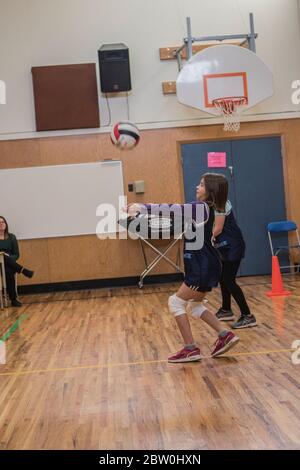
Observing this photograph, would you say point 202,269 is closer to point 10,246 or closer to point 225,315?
point 225,315

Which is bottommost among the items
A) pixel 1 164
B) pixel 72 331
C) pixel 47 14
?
pixel 72 331

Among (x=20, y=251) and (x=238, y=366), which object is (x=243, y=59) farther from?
(x=238, y=366)

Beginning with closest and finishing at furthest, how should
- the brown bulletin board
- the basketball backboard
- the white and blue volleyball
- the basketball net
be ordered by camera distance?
the white and blue volleyball → the basketball backboard → the basketball net → the brown bulletin board

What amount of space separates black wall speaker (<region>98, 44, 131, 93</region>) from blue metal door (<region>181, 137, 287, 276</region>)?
150 cm

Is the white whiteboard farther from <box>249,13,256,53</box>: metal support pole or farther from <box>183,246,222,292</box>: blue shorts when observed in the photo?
<box>183,246,222,292</box>: blue shorts

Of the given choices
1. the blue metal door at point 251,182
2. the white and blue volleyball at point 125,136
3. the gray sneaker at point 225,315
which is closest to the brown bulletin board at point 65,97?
the blue metal door at point 251,182

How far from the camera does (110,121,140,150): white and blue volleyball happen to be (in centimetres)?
804

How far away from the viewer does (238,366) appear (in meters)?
4.64

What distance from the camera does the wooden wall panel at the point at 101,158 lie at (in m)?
10.6

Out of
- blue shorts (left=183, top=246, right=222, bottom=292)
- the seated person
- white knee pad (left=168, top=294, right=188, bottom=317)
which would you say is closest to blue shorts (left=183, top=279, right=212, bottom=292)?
blue shorts (left=183, top=246, right=222, bottom=292)

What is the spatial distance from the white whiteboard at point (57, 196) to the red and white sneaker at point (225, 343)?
19.6 ft
